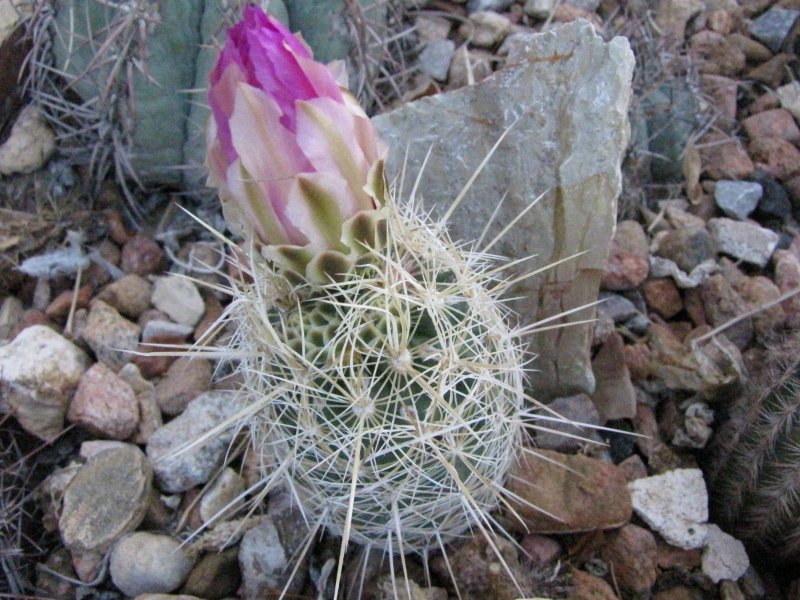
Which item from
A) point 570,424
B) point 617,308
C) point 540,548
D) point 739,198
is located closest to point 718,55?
point 739,198

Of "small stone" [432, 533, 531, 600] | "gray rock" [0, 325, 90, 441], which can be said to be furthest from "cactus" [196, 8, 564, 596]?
"gray rock" [0, 325, 90, 441]

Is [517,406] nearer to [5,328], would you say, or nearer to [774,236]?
[774,236]

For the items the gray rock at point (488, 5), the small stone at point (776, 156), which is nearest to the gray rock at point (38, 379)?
the gray rock at point (488, 5)

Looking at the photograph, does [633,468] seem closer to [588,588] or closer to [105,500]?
Result: [588,588]

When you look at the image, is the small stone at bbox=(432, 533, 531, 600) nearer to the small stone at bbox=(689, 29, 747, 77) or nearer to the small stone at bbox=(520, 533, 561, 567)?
the small stone at bbox=(520, 533, 561, 567)

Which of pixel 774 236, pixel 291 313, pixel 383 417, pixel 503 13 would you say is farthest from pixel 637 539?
pixel 503 13

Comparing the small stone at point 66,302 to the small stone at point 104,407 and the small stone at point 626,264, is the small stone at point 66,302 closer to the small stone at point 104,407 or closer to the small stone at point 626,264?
the small stone at point 104,407
